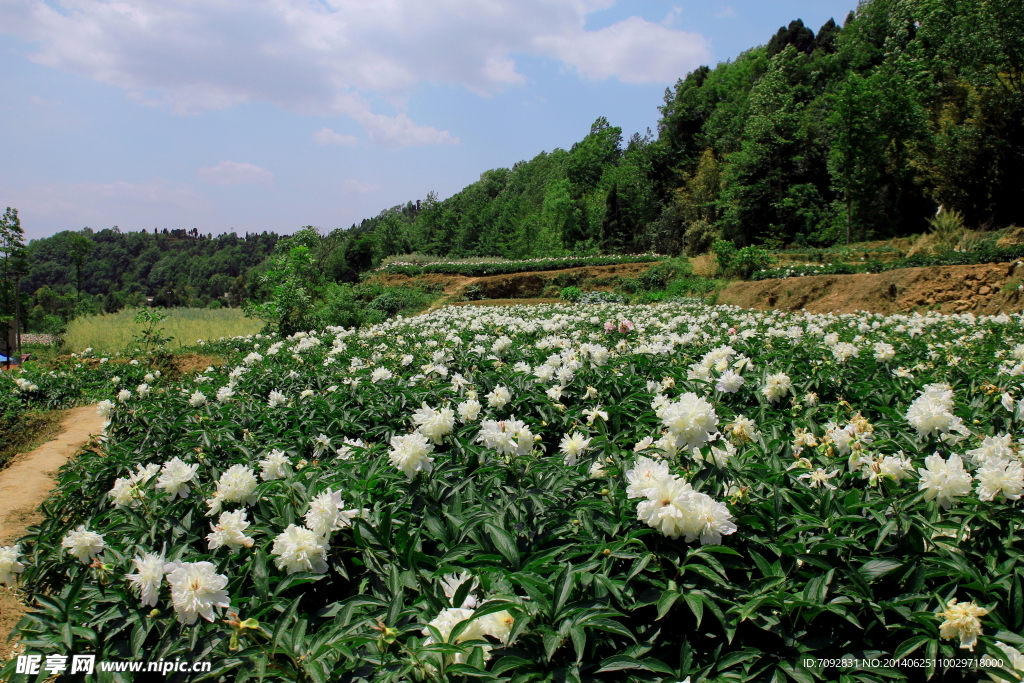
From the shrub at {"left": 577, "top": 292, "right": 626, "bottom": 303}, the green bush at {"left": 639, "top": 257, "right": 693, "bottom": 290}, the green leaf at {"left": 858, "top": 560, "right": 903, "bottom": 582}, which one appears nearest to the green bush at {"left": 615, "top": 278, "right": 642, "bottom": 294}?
the green bush at {"left": 639, "top": 257, "right": 693, "bottom": 290}

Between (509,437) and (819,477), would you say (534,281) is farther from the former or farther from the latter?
(819,477)

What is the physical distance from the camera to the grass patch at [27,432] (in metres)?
5.77

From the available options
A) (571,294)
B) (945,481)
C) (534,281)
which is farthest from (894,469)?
(534,281)

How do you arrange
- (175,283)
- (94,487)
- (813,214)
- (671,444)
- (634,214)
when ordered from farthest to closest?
1. (175,283)
2. (634,214)
3. (813,214)
4. (94,487)
5. (671,444)

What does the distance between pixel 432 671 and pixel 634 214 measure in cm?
4494

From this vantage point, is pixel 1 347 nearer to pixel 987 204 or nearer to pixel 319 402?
pixel 319 402

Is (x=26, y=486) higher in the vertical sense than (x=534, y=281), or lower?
lower

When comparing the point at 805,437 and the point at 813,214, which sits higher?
the point at 813,214

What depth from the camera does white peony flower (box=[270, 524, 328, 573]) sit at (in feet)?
4.60

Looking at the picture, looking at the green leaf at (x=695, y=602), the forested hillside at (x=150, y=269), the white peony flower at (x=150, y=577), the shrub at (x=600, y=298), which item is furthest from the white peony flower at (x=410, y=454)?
the forested hillside at (x=150, y=269)

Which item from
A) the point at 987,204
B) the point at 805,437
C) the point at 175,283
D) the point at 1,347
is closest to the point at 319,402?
the point at 805,437

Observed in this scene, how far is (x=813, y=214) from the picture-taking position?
33.5m

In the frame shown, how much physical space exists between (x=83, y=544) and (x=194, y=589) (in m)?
0.63

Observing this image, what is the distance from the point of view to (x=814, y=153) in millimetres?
37219
